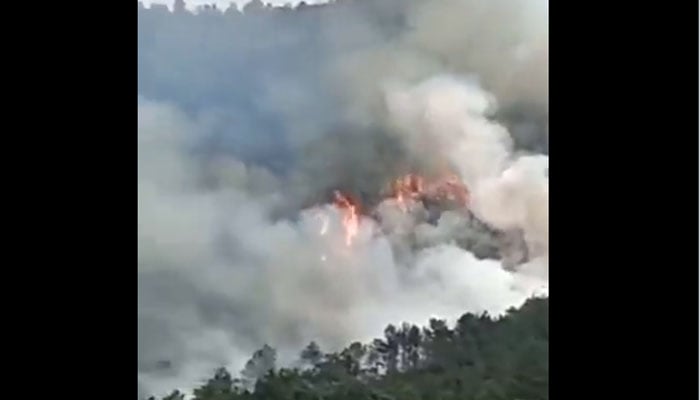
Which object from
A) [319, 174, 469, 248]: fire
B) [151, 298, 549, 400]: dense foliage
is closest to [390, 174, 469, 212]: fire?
[319, 174, 469, 248]: fire

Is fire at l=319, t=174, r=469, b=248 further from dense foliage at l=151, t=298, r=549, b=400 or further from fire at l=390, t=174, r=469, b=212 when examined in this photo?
dense foliage at l=151, t=298, r=549, b=400

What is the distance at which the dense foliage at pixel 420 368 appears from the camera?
3.81ft

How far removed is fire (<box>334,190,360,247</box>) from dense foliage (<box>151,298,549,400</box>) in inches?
5.5

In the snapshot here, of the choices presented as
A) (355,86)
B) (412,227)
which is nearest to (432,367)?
(412,227)

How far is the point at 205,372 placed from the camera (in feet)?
3.79

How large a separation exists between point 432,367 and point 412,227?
0.64 ft

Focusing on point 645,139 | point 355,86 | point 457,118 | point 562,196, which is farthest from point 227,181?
point 645,139

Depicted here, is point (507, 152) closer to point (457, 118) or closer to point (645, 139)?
point (457, 118)

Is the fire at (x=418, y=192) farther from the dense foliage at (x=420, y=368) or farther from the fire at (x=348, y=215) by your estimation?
the dense foliage at (x=420, y=368)

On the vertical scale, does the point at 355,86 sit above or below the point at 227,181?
above

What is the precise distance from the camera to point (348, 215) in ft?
3.86

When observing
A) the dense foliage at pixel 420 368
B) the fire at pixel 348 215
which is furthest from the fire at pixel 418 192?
the dense foliage at pixel 420 368
